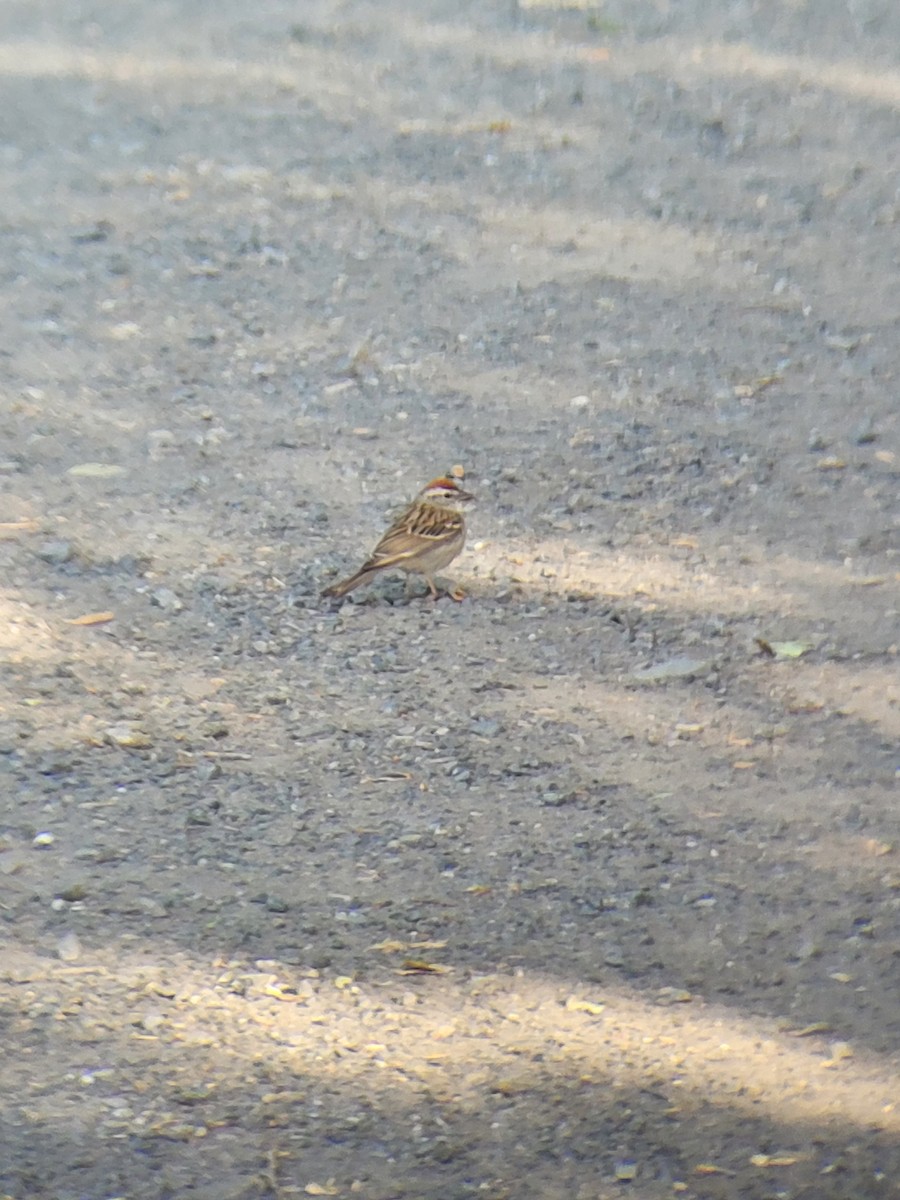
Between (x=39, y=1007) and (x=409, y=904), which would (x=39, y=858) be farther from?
(x=409, y=904)

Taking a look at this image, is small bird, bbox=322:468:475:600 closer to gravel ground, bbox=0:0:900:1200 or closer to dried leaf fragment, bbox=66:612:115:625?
gravel ground, bbox=0:0:900:1200

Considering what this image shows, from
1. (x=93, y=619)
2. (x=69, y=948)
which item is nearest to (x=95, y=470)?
(x=93, y=619)

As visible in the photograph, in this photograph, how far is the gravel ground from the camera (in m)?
3.76

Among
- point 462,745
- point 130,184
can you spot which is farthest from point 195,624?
point 130,184

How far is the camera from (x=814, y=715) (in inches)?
207

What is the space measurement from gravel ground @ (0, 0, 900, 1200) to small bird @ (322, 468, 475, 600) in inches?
5.6

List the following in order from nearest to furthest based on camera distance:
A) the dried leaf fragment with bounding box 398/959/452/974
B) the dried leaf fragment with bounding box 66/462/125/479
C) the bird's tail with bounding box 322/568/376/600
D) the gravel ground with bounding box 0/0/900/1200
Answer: the gravel ground with bounding box 0/0/900/1200
the dried leaf fragment with bounding box 398/959/452/974
the bird's tail with bounding box 322/568/376/600
the dried leaf fragment with bounding box 66/462/125/479

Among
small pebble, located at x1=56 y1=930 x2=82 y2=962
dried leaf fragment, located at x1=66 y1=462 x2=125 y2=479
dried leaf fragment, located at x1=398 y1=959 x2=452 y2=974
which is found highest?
dried leaf fragment, located at x1=66 y1=462 x2=125 y2=479

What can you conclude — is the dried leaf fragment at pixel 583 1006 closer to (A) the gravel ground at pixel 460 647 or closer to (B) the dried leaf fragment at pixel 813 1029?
(A) the gravel ground at pixel 460 647

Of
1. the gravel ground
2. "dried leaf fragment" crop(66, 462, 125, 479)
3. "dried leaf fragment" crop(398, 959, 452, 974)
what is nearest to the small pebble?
the gravel ground

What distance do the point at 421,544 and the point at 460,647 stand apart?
38 centimetres

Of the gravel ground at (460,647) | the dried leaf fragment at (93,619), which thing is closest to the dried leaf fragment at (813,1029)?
the gravel ground at (460,647)

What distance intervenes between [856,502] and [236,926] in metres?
3.32

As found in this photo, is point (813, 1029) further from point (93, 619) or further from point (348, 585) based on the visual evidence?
point (93, 619)
